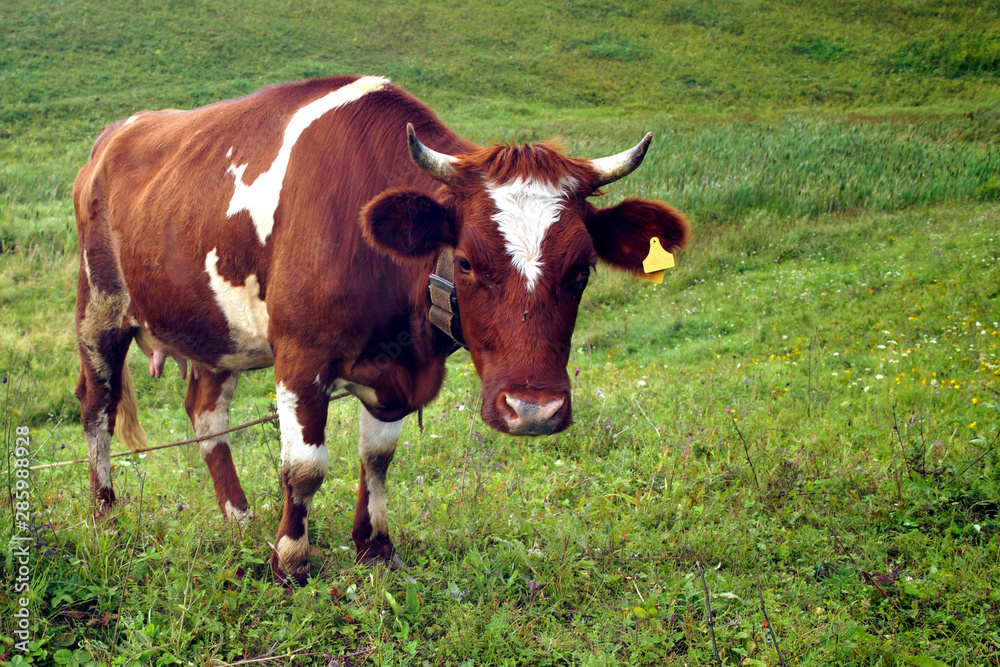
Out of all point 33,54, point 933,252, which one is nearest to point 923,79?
point 933,252

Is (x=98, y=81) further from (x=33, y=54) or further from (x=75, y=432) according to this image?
(x=75, y=432)

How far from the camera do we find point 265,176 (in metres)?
3.40

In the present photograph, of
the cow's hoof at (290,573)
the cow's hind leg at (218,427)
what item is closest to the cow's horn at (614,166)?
the cow's hoof at (290,573)

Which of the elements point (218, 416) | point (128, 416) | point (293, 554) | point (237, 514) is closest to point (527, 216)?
point (293, 554)

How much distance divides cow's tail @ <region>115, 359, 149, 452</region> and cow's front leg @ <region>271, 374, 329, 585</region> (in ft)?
6.04

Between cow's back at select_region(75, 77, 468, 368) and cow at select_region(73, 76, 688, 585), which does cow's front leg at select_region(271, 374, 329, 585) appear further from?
cow's back at select_region(75, 77, 468, 368)

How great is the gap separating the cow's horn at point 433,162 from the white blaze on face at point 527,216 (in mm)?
Answer: 189

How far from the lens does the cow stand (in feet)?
8.99

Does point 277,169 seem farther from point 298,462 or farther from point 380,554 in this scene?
point 380,554

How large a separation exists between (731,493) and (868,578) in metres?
0.96

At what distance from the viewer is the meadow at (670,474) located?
113 inches

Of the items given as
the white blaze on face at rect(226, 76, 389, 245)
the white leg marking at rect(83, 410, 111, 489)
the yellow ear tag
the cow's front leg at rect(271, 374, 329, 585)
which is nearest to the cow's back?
the white blaze on face at rect(226, 76, 389, 245)

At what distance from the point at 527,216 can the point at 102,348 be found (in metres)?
3.07

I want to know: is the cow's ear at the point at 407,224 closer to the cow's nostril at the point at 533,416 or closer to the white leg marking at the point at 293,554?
the cow's nostril at the point at 533,416
